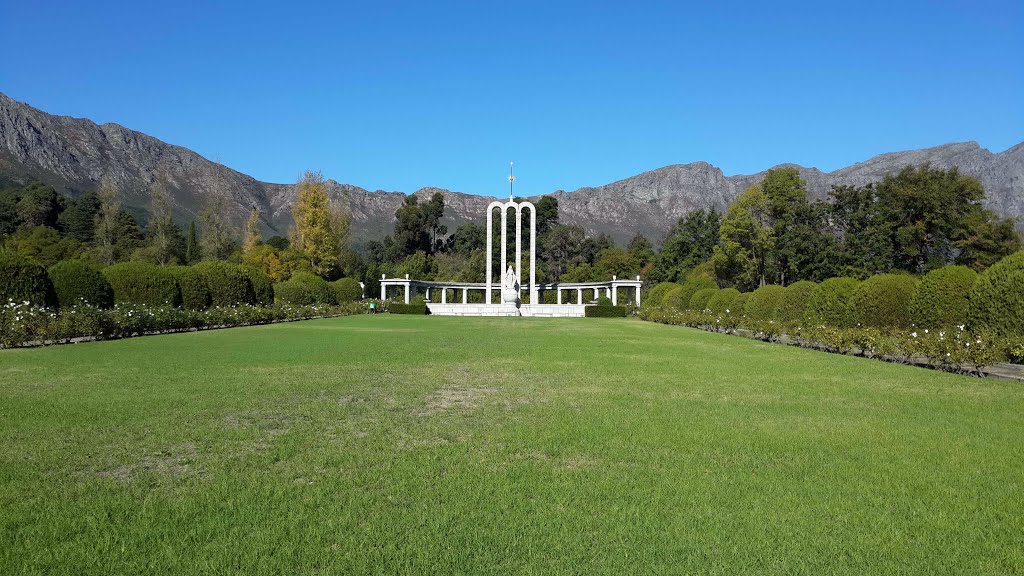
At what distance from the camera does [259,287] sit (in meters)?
28.8

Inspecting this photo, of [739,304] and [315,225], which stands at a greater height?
[315,225]

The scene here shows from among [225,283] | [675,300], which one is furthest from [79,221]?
[675,300]

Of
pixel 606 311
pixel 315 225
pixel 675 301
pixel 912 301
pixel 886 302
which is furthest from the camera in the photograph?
pixel 315 225

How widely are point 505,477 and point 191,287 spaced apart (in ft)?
73.8

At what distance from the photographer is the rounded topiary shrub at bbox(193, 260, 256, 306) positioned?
24.8 meters

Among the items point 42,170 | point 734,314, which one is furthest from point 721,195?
point 734,314

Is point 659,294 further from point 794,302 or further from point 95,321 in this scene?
point 95,321

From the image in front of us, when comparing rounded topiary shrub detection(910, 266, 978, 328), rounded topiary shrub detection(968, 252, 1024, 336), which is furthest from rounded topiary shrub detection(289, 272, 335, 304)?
rounded topiary shrub detection(968, 252, 1024, 336)

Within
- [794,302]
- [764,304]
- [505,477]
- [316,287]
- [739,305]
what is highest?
[316,287]

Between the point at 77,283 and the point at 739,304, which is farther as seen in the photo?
the point at 739,304

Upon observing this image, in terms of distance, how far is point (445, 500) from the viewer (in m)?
3.49

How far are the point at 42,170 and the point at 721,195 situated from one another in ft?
432

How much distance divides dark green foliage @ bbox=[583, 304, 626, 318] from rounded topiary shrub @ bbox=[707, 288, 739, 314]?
12831mm

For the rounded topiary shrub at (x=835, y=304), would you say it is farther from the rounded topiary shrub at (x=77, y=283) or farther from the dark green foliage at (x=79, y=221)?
the dark green foliage at (x=79, y=221)
